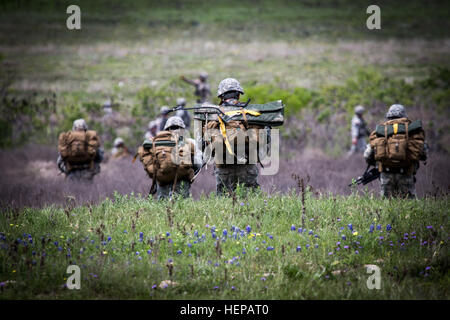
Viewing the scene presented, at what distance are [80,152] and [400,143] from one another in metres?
7.00

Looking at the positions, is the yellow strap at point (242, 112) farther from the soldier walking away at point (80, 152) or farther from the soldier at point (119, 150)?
the soldier at point (119, 150)

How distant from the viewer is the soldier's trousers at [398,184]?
29.1 ft

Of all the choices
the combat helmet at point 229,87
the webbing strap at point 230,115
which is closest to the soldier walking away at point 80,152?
the combat helmet at point 229,87

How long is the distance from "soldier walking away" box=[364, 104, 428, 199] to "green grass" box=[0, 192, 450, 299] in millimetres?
1273

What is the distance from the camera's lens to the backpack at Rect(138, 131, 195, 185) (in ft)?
27.9

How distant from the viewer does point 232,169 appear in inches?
324

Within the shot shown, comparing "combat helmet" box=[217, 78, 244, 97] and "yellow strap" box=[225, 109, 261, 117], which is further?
"combat helmet" box=[217, 78, 244, 97]

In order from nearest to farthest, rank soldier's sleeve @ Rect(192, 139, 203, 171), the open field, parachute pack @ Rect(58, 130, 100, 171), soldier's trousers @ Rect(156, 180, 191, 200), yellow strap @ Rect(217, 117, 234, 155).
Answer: the open field → yellow strap @ Rect(217, 117, 234, 155) → soldier's sleeve @ Rect(192, 139, 203, 171) → soldier's trousers @ Rect(156, 180, 191, 200) → parachute pack @ Rect(58, 130, 100, 171)

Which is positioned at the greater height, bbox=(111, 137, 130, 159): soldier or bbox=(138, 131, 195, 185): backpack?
bbox=(111, 137, 130, 159): soldier

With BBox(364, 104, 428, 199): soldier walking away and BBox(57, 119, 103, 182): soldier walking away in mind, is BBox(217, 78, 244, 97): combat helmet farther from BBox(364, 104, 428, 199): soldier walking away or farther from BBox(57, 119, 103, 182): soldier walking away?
BBox(57, 119, 103, 182): soldier walking away

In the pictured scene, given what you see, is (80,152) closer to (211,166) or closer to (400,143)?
(211,166)

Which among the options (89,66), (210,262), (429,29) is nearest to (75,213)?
(210,262)

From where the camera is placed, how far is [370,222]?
645 cm

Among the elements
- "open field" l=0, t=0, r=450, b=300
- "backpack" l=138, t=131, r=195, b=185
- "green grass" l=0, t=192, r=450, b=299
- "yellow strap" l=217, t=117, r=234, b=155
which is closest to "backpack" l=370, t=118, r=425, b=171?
"open field" l=0, t=0, r=450, b=300
